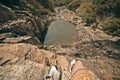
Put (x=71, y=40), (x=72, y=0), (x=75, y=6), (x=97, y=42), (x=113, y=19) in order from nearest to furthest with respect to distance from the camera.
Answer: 1. (x=97, y=42)
2. (x=71, y=40)
3. (x=113, y=19)
4. (x=75, y=6)
5. (x=72, y=0)

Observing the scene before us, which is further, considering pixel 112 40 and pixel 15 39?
pixel 112 40

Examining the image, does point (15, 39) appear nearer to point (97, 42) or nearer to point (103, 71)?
point (103, 71)

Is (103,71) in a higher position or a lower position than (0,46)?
lower

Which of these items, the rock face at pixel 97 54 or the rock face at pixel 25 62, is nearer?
the rock face at pixel 25 62

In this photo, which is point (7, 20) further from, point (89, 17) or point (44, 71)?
point (89, 17)

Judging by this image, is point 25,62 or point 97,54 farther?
point 97,54

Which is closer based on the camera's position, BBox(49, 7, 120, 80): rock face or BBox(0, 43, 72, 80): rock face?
BBox(0, 43, 72, 80): rock face

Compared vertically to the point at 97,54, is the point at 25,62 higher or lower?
lower

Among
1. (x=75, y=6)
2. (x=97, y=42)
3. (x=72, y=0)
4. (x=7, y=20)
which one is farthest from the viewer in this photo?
(x=72, y=0)

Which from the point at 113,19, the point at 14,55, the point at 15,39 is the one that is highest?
the point at 113,19

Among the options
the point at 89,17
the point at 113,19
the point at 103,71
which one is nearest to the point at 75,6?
the point at 89,17
